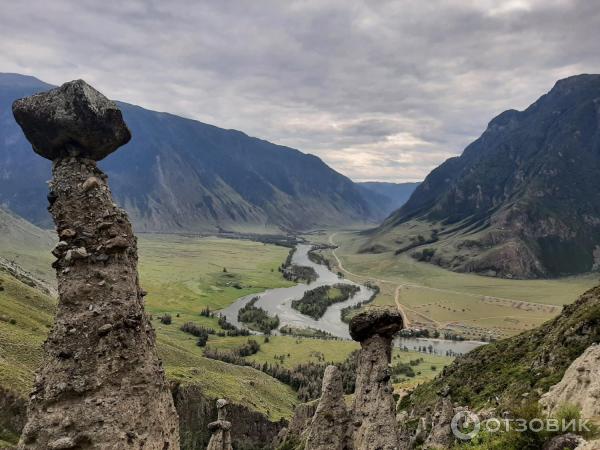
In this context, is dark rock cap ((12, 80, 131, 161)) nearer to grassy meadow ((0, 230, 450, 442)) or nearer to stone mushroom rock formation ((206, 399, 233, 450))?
stone mushroom rock formation ((206, 399, 233, 450))

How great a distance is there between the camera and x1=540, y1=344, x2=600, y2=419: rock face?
19.0m

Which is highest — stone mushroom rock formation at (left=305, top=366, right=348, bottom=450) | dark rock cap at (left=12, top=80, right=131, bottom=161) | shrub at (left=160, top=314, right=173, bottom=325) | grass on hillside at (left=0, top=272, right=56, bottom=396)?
dark rock cap at (left=12, top=80, right=131, bottom=161)

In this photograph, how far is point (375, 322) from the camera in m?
16.8

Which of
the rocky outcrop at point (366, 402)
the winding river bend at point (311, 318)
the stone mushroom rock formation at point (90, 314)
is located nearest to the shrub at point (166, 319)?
the winding river bend at point (311, 318)

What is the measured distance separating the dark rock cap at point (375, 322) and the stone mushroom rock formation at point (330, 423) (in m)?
2.22

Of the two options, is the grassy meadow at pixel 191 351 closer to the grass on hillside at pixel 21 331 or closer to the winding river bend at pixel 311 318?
the grass on hillside at pixel 21 331

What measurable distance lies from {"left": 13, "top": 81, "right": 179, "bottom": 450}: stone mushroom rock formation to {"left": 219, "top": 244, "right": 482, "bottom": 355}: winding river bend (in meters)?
108

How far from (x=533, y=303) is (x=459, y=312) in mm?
37826

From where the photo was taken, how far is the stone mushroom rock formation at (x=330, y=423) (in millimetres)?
15492

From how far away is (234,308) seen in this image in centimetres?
14800

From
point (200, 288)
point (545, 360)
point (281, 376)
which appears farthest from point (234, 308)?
point (545, 360)

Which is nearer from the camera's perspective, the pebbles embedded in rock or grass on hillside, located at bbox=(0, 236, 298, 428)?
the pebbles embedded in rock

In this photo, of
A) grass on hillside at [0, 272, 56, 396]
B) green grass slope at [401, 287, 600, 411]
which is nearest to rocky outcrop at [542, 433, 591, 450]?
green grass slope at [401, 287, 600, 411]

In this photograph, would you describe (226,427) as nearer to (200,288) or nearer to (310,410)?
(310,410)
